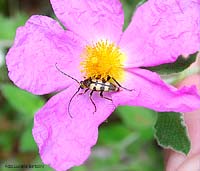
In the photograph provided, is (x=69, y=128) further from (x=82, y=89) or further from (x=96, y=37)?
(x=96, y=37)

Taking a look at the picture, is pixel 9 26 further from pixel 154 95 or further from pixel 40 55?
pixel 154 95

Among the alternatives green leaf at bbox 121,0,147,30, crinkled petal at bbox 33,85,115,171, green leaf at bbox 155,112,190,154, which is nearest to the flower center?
crinkled petal at bbox 33,85,115,171

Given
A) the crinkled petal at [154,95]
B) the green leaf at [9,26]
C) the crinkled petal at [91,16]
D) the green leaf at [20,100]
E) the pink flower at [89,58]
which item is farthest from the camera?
the green leaf at [9,26]

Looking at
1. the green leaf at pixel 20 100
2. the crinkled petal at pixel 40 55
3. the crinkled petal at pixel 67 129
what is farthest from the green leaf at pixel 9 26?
the crinkled petal at pixel 67 129

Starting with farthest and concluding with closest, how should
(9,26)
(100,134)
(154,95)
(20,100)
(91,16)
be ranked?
(9,26), (100,134), (20,100), (91,16), (154,95)

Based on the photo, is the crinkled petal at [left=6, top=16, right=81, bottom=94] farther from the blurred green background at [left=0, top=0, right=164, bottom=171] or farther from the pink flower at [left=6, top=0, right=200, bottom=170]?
the blurred green background at [left=0, top=0, right=164, bottom=171]

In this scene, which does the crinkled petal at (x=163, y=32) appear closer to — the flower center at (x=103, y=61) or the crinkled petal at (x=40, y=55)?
the flower center at (x=103, y=61)

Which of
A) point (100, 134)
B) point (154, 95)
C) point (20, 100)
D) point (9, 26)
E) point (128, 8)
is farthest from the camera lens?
point (128, 8)

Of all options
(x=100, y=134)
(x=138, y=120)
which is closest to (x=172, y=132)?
(x=138, y=120)
